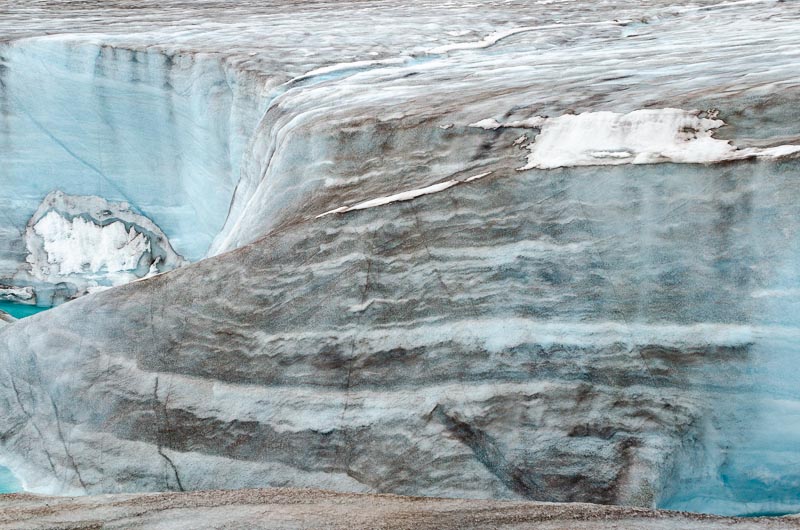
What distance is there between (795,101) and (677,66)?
38.2 inches

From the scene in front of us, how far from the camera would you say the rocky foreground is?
6.15 feet

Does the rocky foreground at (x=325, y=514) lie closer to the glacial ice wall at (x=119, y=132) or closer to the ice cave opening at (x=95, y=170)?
the glacial ice wall at (x=119, y=132)

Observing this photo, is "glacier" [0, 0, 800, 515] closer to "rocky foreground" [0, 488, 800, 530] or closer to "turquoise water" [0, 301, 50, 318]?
"rocky foreground" [0, 488, 800, 530]

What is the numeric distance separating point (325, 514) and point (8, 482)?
1.16m

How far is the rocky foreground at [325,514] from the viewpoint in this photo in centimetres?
187

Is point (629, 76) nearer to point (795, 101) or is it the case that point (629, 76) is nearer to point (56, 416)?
point (795, 101)

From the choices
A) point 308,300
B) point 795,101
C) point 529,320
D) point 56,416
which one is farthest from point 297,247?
point 795,101

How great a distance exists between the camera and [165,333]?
8.76 feet

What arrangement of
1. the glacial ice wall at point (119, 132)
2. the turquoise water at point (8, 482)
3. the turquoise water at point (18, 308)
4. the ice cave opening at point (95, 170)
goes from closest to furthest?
the turquoise water at point (8, 482), the glacial ice wall at point (119, 132), the ice cave opening at point (95, 170), the turquoise water at point (18, 308)

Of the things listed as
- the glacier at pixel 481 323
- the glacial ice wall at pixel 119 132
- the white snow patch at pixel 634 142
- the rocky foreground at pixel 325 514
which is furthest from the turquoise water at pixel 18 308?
the white snow patch at pixel 634 142

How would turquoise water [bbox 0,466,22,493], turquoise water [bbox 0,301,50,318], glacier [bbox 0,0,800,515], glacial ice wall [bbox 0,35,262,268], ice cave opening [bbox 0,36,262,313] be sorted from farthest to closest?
1. turquoise water [bbox 0,301,50,318]
2. ice cave opening [bbox 0,36,262,313]
3. glacial ice wall [bbox 0,35,262,268]
4. turquoise water [bbox 0,466,22,493]
5. glacier [bbox 0,0,800,515]

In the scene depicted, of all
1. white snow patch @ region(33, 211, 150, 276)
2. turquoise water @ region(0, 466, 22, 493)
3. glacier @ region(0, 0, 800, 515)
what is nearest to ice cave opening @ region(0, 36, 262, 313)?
white snow patch @ region(33, 211, 150, 276)

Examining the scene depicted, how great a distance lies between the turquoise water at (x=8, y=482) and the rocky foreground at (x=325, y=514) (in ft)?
1.54

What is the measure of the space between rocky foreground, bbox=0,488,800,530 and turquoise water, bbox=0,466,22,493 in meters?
0.47
